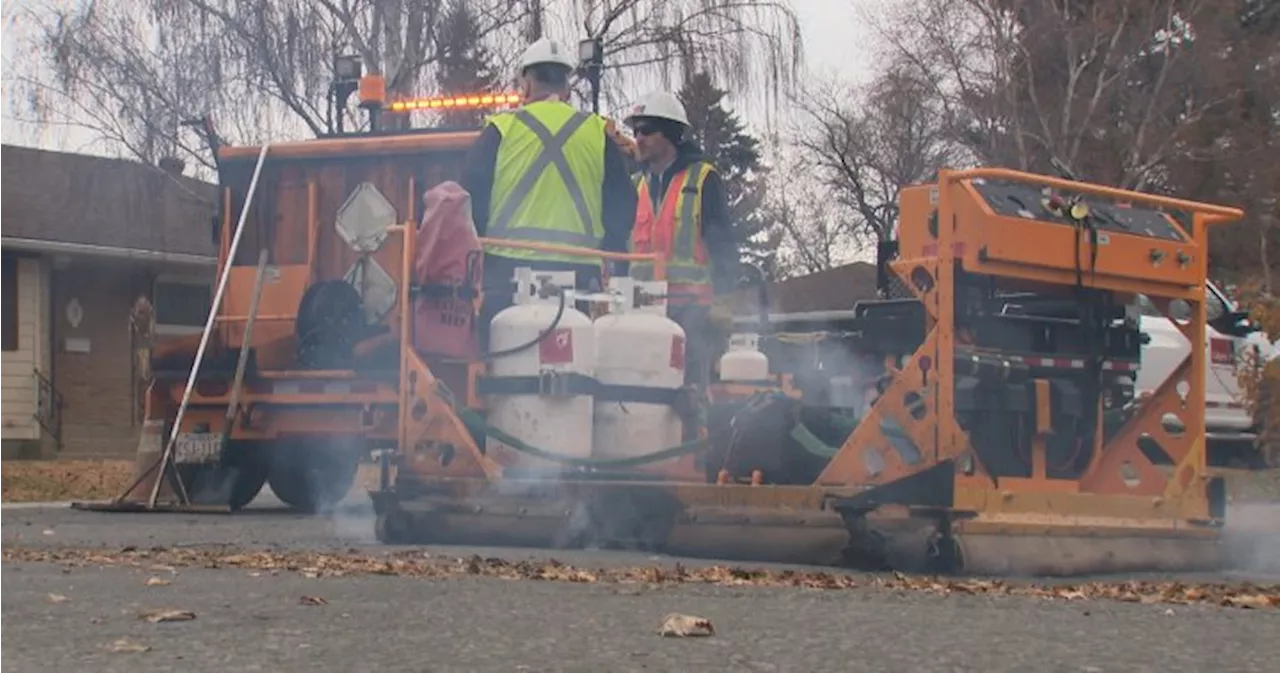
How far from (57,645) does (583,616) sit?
5.49 ft

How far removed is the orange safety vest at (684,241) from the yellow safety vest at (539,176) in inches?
15.9

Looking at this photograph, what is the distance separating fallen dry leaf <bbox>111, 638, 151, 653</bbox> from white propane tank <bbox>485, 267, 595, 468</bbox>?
14.8 ft

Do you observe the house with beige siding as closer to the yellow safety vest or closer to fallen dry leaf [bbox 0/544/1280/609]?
the yellow safety vest

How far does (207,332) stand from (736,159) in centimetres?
3434

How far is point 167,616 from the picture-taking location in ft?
21.7

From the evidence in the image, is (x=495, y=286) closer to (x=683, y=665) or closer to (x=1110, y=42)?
(x=683, y=665)

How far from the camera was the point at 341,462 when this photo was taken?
49.1ft

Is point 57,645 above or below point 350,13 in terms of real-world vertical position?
below

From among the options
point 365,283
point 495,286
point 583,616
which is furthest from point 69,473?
point 583,616

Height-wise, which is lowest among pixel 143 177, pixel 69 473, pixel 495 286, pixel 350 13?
pixel 69 473

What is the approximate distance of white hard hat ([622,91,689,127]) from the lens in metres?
11.4

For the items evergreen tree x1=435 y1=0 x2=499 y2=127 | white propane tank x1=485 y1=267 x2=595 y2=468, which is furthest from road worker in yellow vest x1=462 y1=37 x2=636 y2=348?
evergreen tree x1=435 y1=0 x2=499 y2=127

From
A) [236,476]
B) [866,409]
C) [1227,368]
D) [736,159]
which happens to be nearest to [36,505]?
[236,476]

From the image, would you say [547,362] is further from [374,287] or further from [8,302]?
[8,302]
